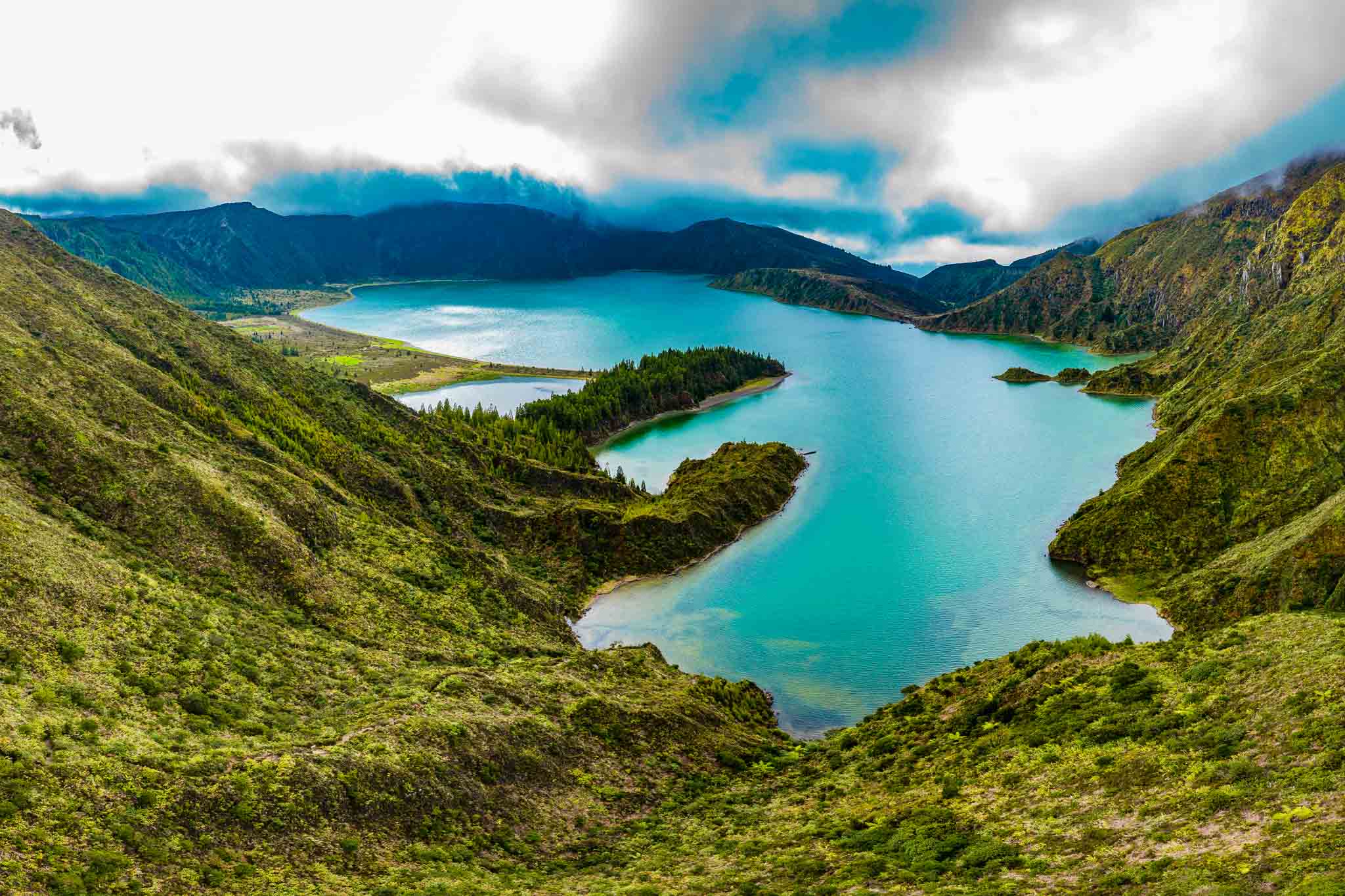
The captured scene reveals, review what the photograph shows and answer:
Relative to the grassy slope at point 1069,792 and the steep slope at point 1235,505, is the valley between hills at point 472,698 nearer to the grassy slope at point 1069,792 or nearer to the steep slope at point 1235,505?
the grassy slope at point 1069,792

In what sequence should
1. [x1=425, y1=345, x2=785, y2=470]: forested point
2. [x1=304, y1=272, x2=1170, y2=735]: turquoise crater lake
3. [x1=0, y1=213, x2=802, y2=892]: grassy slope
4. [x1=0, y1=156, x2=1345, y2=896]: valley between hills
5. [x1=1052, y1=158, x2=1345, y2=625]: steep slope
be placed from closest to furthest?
1. [x1=0, y1=156, x2=1345, y2=896]: valley between hills
2. [x1=0, y1=213, x2=802, y2=892]: grassy slope
3. [x1=1052, y1=158, x2=1345, y2=625]: steep slope
4. [x1=304, y1=272, x2=1170, y2=735]: turquoise crater lake
5. [x1=425, y1=345, x2=785, y2=470]: forested point

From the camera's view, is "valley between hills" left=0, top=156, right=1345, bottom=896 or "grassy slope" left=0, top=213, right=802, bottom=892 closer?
"valley between hills" left=0, top=156, right=1345, bottom=896

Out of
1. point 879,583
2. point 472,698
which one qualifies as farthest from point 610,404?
point 472,698

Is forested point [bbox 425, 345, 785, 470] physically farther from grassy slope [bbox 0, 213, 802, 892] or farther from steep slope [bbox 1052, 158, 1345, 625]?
steep slope [bbox 1052, 158, 1345, 625]

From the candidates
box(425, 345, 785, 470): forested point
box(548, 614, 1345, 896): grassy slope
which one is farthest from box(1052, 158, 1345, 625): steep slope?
box(425, 345, 785, 470): forested point

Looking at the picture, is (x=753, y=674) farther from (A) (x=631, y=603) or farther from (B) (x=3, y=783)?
(B) (x=3, y=783)

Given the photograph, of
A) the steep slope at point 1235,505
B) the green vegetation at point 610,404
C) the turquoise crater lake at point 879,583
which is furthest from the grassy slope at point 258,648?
the green vegetation at point 610,404

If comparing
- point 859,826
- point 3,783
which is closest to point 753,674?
point 859,826
